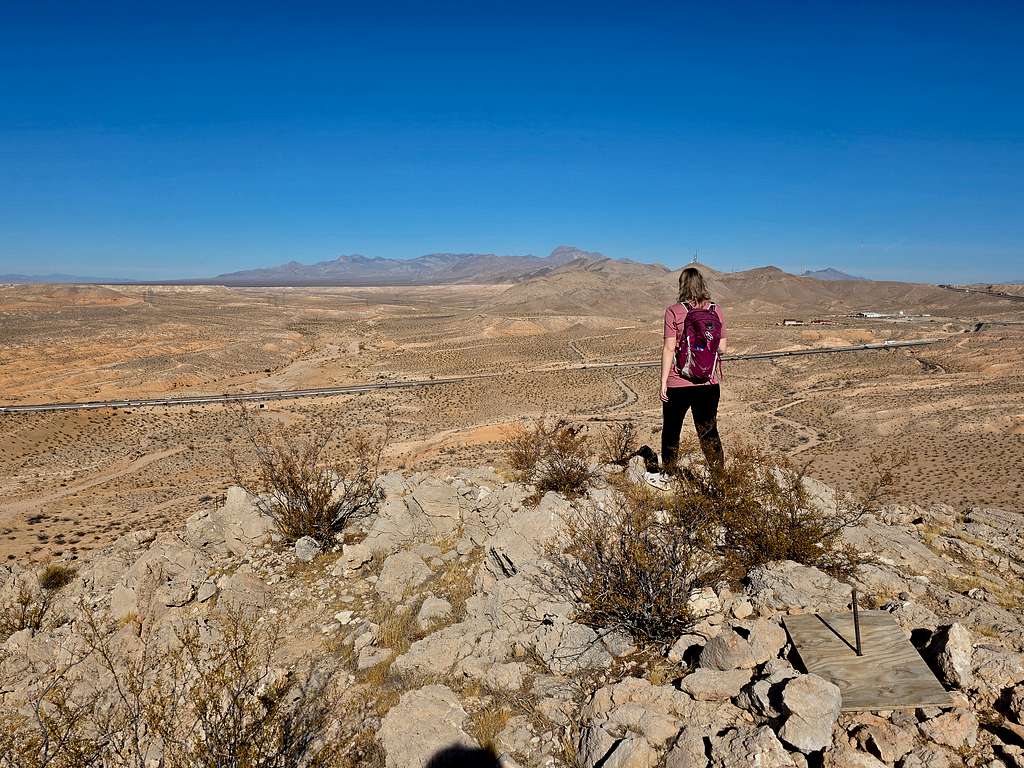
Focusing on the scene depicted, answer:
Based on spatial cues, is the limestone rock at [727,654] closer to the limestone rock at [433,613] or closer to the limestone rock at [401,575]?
the limestone rock at [433,613]

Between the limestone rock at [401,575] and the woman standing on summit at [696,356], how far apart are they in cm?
303

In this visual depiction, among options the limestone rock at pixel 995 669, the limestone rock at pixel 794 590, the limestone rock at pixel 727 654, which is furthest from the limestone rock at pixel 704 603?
the limestone rock at pixel 995 669

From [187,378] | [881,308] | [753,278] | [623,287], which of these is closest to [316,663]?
[187,378]

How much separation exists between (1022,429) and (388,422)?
26.1 metres

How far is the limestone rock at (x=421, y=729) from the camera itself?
3.61 metres

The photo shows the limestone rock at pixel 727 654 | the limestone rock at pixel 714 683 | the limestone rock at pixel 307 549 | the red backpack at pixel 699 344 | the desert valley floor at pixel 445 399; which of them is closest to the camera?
the limestone rock at pixel 714 683

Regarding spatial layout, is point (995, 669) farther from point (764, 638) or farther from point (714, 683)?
point (714, 683)

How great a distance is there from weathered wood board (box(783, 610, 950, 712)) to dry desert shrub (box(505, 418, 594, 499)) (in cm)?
304

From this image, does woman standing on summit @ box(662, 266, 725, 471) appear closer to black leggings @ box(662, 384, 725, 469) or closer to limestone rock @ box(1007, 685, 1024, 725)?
black leggings @ box(662, 384, 725, 469)

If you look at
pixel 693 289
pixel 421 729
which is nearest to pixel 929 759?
pixel 421 729

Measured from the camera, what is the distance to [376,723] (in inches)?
155

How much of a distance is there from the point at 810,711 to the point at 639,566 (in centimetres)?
146

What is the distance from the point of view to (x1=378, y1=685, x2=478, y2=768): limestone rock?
11.9ft

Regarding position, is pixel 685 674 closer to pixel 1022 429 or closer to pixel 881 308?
pixel 1022 429
